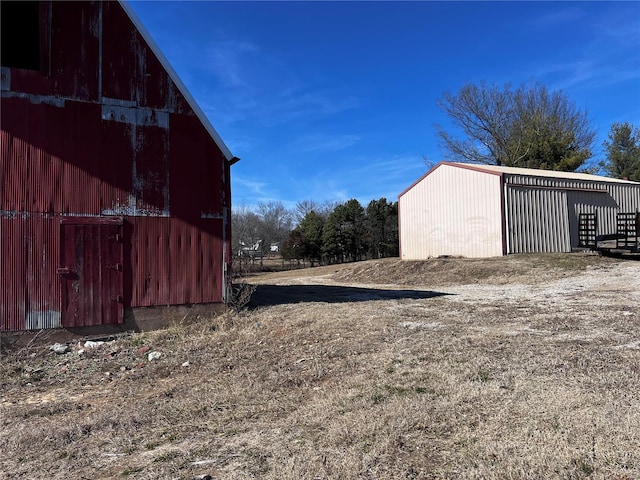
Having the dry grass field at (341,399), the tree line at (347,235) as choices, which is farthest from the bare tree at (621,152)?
the dry grass field at (341,399)

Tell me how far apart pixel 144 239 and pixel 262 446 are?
6828mm

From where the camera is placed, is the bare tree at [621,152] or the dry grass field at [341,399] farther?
the bare tree at [621,152]

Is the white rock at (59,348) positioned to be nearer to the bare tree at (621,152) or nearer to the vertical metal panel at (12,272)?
the vertical metal panel at (12,272)

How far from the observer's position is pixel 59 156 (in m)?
9.08

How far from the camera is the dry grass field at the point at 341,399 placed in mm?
3555

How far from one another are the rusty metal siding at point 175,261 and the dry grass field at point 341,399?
27.8 inches

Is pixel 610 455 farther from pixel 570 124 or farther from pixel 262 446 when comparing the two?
pixel 570 124

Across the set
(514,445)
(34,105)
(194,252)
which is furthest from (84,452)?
(34,105)

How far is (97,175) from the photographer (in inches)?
370

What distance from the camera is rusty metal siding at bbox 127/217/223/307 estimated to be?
32.0 ft

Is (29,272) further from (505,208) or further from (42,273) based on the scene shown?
(505,208)

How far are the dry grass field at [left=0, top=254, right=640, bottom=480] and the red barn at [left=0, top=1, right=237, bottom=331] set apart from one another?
101 cm

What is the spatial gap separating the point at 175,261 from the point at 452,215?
1777 cm

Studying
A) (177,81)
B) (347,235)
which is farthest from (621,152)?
(177,81)
